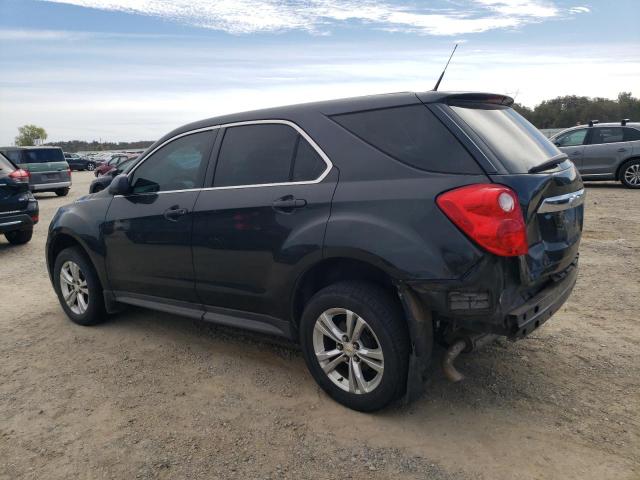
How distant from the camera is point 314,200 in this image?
3.12 metres

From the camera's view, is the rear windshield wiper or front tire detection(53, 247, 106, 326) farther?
front tire detection(53, 247, 106, 326)

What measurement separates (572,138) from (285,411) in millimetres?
12834

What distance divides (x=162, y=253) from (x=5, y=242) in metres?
7.02

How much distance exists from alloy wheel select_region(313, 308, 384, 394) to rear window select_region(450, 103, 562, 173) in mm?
1182

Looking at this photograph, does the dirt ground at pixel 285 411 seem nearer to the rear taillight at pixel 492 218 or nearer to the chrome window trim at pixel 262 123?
the rear taillight at pixel 492 218

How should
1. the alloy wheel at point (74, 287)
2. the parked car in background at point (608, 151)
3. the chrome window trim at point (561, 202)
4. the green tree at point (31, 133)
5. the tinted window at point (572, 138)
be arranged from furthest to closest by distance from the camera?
the green tree at point (31, 133) < the tinted window at point (572, 138) < the parked car in background at point (608, 151) < the alloy wheel at point (74, 287) < the chrome window trim at point (561, 202)

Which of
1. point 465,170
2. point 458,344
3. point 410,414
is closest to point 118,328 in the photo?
point 410,414

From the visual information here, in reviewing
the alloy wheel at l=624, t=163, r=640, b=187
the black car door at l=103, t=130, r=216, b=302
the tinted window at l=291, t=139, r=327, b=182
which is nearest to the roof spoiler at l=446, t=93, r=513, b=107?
the tinted window at l=291, t=139, r=327, b=182

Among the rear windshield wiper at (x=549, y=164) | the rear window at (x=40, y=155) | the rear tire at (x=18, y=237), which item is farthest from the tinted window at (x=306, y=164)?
the rear window at (x=40, y=155)

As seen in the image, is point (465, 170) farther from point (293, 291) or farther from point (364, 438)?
point (364, 438)

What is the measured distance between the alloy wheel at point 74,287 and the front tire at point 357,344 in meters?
2.54

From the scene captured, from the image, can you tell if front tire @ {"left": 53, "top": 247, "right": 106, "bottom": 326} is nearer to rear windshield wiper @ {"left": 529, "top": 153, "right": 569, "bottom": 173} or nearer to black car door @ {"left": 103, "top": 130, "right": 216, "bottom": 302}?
black car door @ {"left": 103, "top": 130, "right": 216, "bottom": 302}

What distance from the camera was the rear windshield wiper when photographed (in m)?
2.86

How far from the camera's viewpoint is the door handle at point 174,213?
3.83m
